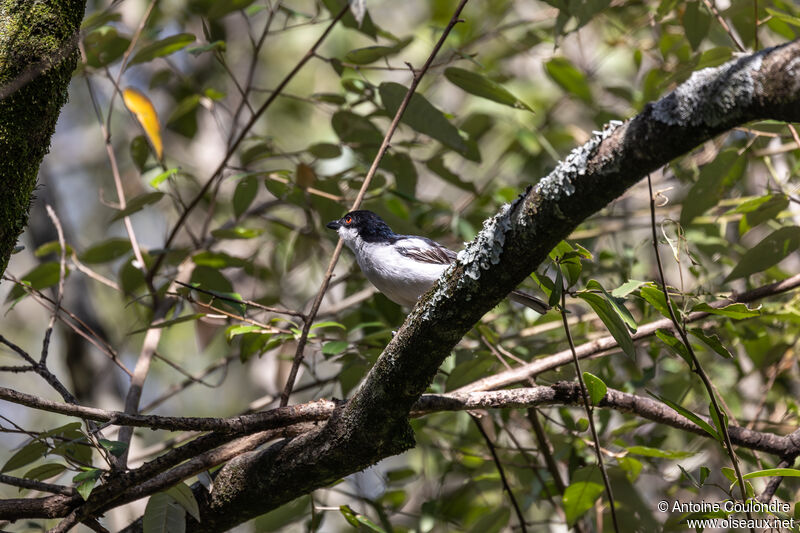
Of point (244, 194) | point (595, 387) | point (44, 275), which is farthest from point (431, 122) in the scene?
point (44, 275)

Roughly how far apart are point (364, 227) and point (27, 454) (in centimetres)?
224

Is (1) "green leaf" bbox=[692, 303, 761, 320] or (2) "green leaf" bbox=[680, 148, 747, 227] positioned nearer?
(1) "green leaf" bbox=[692, 303, 761, 320]

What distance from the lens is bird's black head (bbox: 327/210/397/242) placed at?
413 cm

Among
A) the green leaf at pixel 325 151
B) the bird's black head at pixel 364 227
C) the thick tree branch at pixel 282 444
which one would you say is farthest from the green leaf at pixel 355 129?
the thick tree branch at pixel 282 444

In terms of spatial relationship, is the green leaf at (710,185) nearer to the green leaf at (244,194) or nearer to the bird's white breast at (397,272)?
the bird's white breast at (397,272)

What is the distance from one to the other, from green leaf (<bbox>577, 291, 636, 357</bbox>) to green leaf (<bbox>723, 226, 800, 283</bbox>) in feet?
3.99

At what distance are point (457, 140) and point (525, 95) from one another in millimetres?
2913

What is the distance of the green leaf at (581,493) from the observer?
315cm

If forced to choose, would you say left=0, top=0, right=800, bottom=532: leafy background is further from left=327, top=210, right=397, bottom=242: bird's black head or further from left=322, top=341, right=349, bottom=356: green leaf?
left=327, top=210, right=397, bottom=242: bird's black head

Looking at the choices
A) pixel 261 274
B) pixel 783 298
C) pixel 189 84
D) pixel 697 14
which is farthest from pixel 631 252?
pixel 189 84

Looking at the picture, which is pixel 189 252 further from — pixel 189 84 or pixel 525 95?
pixel 525 95

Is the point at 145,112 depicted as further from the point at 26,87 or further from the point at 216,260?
the point at 26,87

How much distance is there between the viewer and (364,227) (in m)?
4.27

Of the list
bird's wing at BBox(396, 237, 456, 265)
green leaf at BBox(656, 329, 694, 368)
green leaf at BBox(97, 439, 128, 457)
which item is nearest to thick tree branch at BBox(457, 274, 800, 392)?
green leaf at BBox(656, 329, 694, 368)
